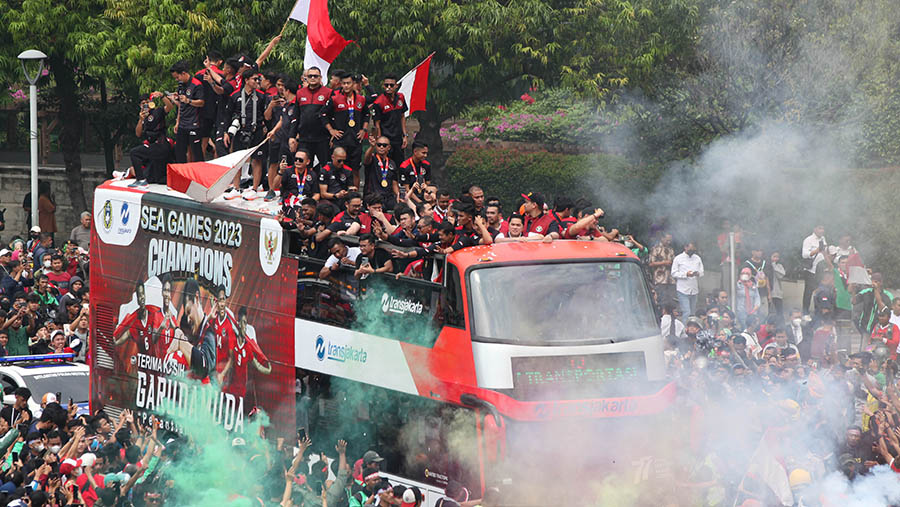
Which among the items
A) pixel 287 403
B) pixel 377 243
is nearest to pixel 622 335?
pixel 377 243

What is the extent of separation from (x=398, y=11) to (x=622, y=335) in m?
12.7

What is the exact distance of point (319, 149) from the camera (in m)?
14.9

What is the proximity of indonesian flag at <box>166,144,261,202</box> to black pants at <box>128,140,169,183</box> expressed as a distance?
3.16ft

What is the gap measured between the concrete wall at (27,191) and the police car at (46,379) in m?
14.8

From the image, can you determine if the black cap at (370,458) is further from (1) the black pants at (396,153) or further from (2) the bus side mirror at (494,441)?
(1) the black pants at (396,153)

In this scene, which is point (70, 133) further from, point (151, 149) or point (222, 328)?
point (222, 328)

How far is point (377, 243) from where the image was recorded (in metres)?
11.9

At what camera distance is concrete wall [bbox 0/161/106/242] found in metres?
31.1

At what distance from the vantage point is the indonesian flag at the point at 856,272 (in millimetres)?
18906

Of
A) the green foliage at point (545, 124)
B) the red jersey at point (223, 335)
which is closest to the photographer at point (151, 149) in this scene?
the red jersey at point (223, 335)

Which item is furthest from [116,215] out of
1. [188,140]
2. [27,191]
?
[27,191]

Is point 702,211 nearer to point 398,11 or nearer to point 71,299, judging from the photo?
point 398,11

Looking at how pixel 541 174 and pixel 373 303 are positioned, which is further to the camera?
pixel 541 174

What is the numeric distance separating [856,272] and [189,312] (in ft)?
34.3
